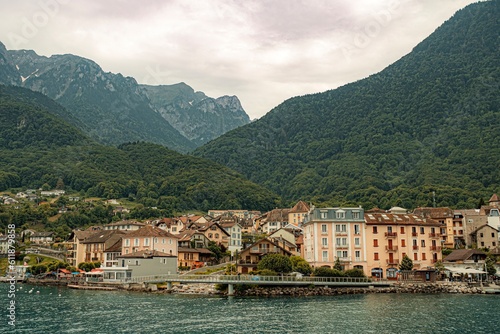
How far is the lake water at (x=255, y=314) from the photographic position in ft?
171

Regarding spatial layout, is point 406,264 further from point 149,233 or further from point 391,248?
point 149,233

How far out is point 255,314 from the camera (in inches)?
2359

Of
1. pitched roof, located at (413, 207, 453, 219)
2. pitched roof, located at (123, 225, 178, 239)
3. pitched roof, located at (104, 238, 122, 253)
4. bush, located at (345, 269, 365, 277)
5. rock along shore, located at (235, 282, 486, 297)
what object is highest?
pitched roof, located at (413, 207, 453, 219)

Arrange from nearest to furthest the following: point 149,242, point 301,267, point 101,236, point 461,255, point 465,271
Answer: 1. point 301,267
2. point 465,271
3. point 461,255
4. point 149,242
5. point 101,236

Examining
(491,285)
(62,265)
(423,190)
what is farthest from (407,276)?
(423,190)

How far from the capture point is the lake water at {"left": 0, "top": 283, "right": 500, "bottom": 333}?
171 feet

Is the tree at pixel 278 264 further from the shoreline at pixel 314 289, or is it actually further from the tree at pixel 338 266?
the tree at pixel 338 266

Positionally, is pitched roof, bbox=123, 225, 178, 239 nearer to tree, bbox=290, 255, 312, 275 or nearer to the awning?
tree, bbox=290, 255, 312, 275

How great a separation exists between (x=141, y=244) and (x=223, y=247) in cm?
2515

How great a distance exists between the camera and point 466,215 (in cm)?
12650

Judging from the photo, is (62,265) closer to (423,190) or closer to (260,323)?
(260,323)

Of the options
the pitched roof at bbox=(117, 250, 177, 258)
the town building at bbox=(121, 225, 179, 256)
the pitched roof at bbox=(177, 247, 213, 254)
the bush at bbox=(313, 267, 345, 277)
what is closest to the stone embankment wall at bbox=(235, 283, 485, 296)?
the bush at bbox=(313, 267, 345, 277)

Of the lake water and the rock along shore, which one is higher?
the rock along shore

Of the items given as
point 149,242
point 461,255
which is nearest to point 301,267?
point 461,255
